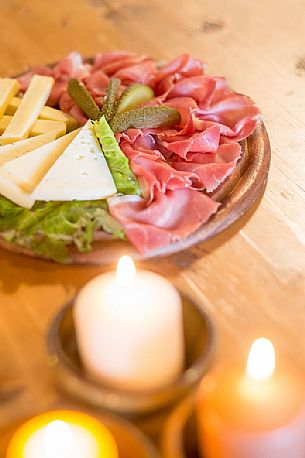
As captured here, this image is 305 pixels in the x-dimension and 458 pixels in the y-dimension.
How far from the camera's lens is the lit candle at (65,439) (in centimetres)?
75

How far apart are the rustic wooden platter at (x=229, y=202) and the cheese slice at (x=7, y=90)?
0.97ft

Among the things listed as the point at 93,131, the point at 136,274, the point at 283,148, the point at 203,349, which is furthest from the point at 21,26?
the point at 203,349

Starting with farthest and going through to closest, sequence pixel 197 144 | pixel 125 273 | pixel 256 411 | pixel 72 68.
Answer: pixel 72 68, pixel 197 144, pixel 125 273, pixel 256 411

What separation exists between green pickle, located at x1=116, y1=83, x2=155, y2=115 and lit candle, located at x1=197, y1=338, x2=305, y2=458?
64 centimetres

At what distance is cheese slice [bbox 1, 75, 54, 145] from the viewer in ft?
4.03

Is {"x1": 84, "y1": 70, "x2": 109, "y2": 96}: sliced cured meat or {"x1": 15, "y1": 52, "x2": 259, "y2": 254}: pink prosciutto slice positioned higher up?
{"x1": 15, "y1": 52, "x2": 259, "y2": 254}: pink prosciutto slice

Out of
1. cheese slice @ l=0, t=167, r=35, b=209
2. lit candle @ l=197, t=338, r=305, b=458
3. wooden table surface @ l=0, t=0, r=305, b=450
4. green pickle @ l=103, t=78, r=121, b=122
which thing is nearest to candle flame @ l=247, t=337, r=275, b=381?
lit candle @ l=197, t=338, r=305, b=458

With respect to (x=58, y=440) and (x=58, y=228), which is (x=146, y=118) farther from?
(x=58, y=440)

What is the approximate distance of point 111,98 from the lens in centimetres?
128

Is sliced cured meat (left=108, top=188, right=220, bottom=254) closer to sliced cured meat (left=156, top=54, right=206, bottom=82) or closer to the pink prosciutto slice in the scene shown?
the pink prosciutto slice

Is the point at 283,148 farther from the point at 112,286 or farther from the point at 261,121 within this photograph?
the point at 112,286

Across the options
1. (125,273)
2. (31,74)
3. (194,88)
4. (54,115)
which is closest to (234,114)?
(194,88)

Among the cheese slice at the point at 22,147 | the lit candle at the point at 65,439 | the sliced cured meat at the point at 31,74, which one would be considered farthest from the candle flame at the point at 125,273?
the sliced cured meat at the point at 31,74

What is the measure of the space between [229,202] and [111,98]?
0.28 m
